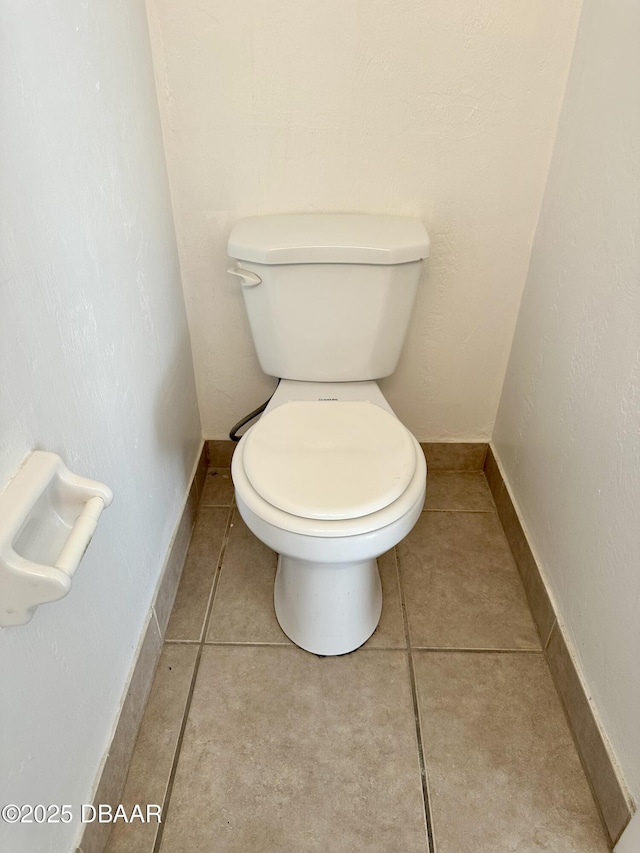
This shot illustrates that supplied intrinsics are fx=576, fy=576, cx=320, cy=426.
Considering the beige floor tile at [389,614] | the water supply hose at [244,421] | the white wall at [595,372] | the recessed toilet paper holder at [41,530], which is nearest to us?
the recessed toilet paper holder at [41,530]

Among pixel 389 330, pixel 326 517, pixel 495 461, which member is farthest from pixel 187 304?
pixel 495 461

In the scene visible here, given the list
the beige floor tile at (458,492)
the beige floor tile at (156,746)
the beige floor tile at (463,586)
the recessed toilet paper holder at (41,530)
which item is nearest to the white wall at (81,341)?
the recessed toilet paper holder at (41,530)

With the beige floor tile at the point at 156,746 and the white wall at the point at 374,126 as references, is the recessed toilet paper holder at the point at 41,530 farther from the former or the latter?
the white wall at the point at 374,126

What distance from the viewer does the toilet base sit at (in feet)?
3.71

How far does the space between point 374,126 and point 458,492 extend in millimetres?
971

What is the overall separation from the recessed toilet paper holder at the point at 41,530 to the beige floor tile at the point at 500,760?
77 cm

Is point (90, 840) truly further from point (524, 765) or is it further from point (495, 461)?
point (495, 461)

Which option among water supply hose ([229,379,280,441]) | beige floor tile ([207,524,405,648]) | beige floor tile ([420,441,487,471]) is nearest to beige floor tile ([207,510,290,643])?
beige floor tile ([207,524,405,648])

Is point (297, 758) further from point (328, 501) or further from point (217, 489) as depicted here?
point (217, 489)

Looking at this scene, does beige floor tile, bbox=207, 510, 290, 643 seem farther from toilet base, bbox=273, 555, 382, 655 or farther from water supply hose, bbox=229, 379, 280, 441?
water supply hose, bbox=229, 379, 280, 441

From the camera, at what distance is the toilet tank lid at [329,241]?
121 cm

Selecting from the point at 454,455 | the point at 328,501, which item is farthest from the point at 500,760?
the point at 454,455

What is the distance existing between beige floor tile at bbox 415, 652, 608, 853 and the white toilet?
8.4 inches

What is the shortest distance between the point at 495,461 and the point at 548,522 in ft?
1.27
